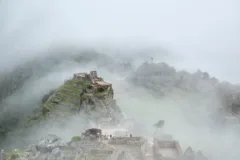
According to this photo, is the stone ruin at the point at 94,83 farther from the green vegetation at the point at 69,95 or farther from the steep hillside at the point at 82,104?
the green vegetation at the point at 69,95

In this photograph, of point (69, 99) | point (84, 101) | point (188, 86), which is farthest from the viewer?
point (188, 86)

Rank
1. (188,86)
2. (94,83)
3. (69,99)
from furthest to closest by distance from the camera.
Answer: (188,86) → (94,83) → (69,99)

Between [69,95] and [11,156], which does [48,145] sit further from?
[69,95]

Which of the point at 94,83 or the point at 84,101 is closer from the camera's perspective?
the point at 84,101

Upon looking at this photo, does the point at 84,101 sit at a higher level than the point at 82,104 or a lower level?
higher

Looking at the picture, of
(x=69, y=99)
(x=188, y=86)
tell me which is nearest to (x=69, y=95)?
(x=69, y=99)

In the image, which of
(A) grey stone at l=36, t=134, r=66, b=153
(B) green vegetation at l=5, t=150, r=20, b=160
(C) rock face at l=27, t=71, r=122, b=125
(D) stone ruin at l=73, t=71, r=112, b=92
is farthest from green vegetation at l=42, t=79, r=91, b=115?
(B) green vegetation at l=5, t=150, r=20, b=160

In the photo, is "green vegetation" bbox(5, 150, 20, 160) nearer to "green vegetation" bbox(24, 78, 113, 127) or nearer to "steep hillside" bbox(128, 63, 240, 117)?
"green vegetation" bbox(24, 78, 113, 127)

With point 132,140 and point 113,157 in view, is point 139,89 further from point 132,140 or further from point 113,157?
point 113,157

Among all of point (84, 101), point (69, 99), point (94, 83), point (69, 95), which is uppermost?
point (94, 83)
